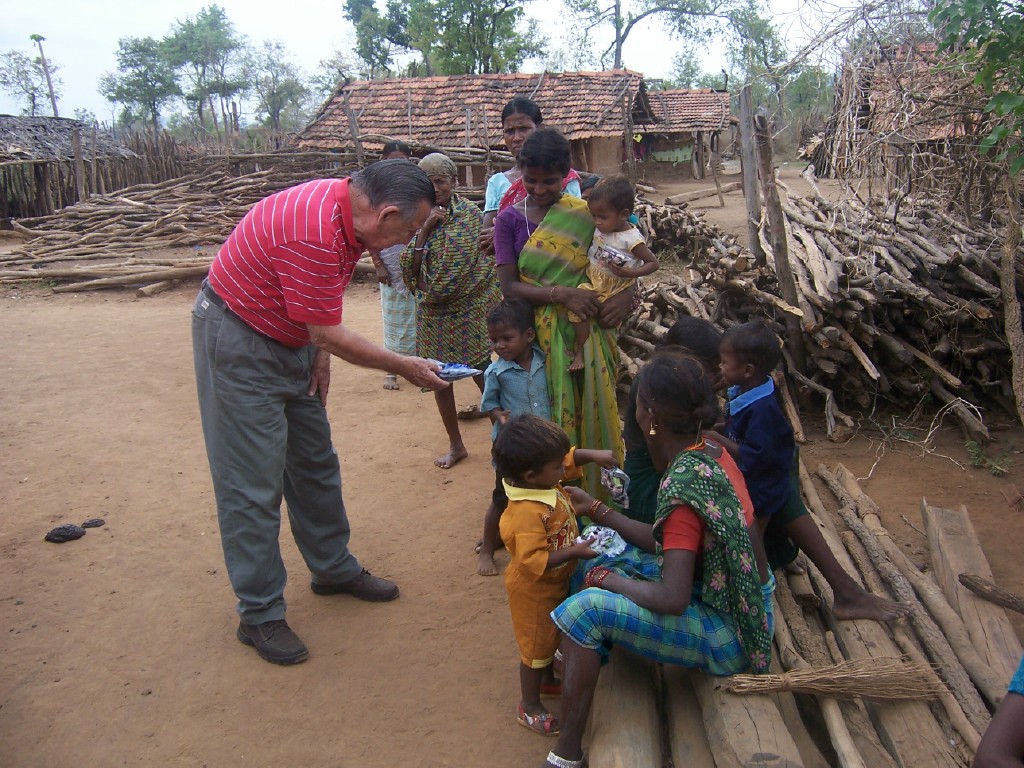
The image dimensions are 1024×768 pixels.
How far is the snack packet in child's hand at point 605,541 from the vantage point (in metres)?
2.52

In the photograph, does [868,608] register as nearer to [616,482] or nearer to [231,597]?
[616,482]

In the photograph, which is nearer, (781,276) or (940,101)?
(940,101)

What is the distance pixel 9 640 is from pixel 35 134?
1946cm

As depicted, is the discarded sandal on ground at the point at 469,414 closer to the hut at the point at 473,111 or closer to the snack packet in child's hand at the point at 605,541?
the snack packet in child's hand at the point at 605,541

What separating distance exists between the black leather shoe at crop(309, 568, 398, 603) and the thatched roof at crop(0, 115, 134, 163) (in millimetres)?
17054

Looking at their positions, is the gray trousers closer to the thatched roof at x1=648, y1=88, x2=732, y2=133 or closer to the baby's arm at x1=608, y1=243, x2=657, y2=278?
the baby's arm at x1=608, y1=243, x2=657, y2=278

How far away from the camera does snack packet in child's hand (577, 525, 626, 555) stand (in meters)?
2.52

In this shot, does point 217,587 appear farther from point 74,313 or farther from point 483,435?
point 74,313

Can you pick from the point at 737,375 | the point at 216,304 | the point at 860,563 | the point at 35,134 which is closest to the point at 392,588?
the point at 216,304

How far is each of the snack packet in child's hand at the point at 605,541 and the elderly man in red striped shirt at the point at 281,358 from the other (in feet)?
2.59

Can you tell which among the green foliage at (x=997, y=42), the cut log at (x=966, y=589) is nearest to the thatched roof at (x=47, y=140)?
the green foliage at (x=997, y=42)

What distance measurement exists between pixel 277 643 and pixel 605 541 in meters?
1.34

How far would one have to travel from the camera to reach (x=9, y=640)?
3121 mm

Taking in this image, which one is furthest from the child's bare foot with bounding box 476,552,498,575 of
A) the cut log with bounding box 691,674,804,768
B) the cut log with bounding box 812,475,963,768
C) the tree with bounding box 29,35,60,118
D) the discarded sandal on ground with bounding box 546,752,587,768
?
the tree with bounding box 29,35,60,118
